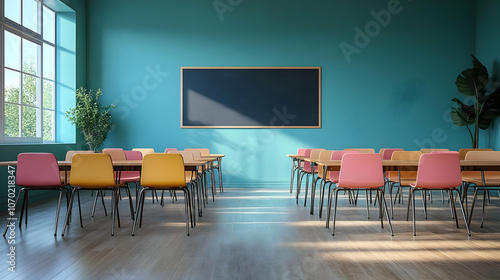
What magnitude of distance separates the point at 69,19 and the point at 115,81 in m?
1.44

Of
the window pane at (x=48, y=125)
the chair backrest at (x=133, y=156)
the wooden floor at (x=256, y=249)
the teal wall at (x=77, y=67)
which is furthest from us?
the window pane at (x=48, y=125)

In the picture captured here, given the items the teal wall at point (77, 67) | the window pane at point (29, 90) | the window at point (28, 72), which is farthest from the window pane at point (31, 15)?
the window pane at point (29, 90)

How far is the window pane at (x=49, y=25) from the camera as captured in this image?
723cm

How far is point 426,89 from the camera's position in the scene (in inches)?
321

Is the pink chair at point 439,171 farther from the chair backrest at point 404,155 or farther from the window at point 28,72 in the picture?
the window at point 28,72

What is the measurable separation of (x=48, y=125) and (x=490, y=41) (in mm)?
8583

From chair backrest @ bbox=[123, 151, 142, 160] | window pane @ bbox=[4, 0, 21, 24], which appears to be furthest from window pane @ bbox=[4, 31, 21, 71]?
chair backrest @ bbox=[123, 151, 142, 160]

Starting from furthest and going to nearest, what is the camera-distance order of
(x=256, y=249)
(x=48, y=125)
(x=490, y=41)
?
(x=490, y=41) < (x=48, y=125) < (x=256, y=249)

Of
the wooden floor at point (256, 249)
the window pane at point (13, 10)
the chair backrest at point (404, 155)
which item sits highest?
the window pane at point (13, 10)

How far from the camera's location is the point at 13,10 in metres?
6.06

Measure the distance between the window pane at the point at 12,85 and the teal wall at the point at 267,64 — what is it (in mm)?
2016

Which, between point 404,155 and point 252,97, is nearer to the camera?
point 404,155

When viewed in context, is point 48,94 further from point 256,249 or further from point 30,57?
point 256,249

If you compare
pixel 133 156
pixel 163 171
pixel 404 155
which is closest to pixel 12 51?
pixel 133 156
